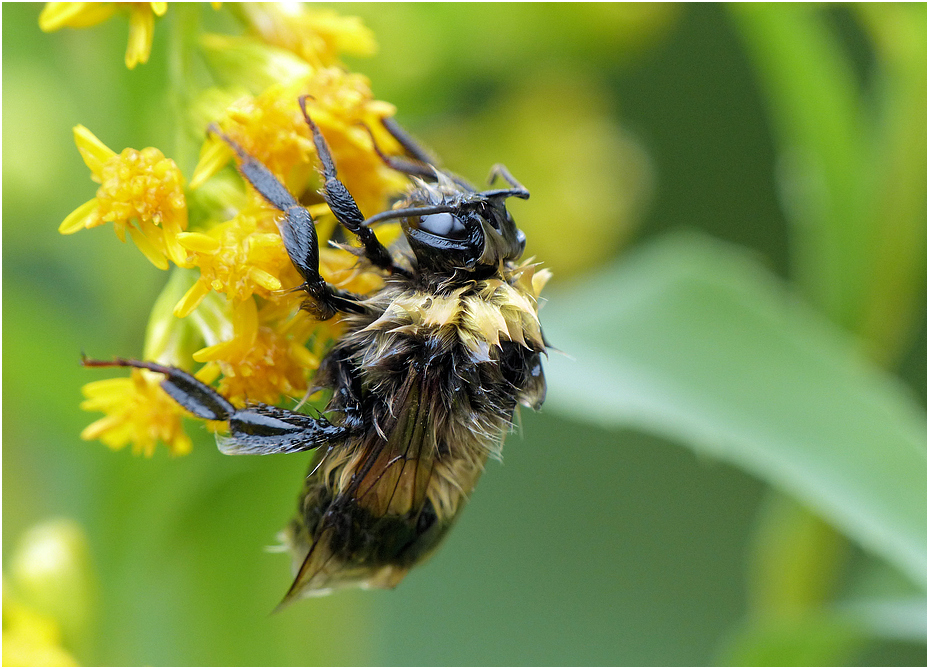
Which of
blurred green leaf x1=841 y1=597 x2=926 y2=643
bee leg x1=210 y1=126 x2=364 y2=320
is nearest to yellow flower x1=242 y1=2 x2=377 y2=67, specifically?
bee leg x1=210 y1=126 x2=364 y2=320

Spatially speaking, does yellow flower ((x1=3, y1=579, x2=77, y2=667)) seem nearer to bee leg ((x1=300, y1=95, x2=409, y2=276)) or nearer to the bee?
the bee

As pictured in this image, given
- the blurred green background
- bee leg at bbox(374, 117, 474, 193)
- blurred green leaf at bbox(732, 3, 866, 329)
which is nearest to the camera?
bee leg at bbox(374, 117, 474, 193)

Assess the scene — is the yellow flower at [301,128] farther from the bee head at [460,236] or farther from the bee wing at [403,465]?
the bee wing at [403,465]

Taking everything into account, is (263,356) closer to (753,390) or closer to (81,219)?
(81,219)

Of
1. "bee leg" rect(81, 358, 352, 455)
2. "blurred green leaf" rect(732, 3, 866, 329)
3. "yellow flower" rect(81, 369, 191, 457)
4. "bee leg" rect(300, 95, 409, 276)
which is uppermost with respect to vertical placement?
"blurred green leaf" rect(732, 3, 866, 329)

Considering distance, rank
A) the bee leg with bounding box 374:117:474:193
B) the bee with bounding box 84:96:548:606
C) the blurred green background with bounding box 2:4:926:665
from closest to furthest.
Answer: the bee with bounding box 84:96:548:606
the bee leg with bounding box 374:117:474:193
the blurred green background with bounding box 2:4:926:665

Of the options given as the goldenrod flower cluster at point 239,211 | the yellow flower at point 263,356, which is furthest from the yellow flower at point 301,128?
the yellow flower at point 263,356
